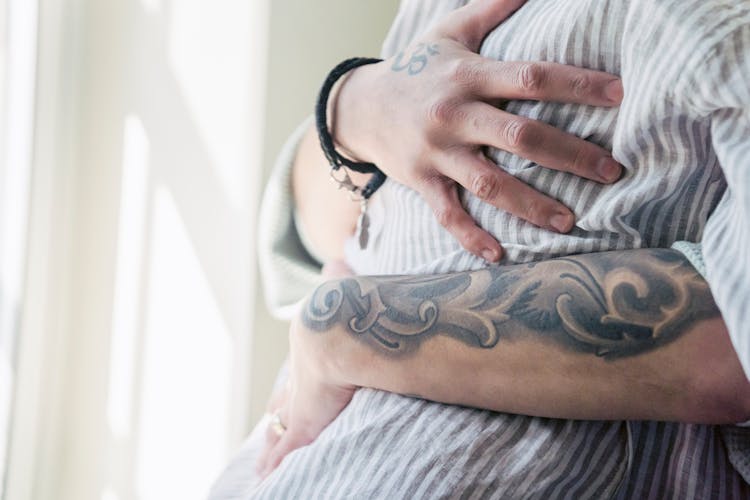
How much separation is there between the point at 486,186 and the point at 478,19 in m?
0.22

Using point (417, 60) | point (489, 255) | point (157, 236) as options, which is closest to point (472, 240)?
point (489, 255)

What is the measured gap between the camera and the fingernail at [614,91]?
0.67m

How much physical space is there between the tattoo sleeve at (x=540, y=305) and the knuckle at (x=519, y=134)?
11 cm

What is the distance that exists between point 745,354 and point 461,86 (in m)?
0.43

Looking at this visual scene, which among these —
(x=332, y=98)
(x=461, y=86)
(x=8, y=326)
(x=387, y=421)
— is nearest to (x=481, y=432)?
(x=387, y=421)

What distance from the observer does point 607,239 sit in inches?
27.5

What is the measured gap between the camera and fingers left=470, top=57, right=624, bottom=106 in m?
0.69

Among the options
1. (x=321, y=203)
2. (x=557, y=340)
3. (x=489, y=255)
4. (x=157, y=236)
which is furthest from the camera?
(x=157, y=236)

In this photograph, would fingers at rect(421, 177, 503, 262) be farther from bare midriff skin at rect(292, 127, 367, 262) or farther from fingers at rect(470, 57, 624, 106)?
bare midriff skin at rect(292, 127, 367, 262)

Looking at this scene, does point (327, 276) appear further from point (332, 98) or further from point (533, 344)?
point (533, 344)

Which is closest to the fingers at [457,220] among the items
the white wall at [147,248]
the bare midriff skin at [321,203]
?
the bare midriff skin at [321,203]

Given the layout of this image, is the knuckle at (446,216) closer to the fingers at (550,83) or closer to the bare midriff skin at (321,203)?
the fingers at (550,83)

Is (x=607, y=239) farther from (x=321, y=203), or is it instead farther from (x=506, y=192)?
(x=321, y=203)

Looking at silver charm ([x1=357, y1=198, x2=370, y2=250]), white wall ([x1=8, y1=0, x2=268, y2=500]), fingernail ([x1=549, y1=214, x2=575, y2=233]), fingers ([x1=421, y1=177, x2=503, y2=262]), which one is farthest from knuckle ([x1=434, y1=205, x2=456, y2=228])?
white wall ([x1=8, y1=0, x2=268, y2=500])
